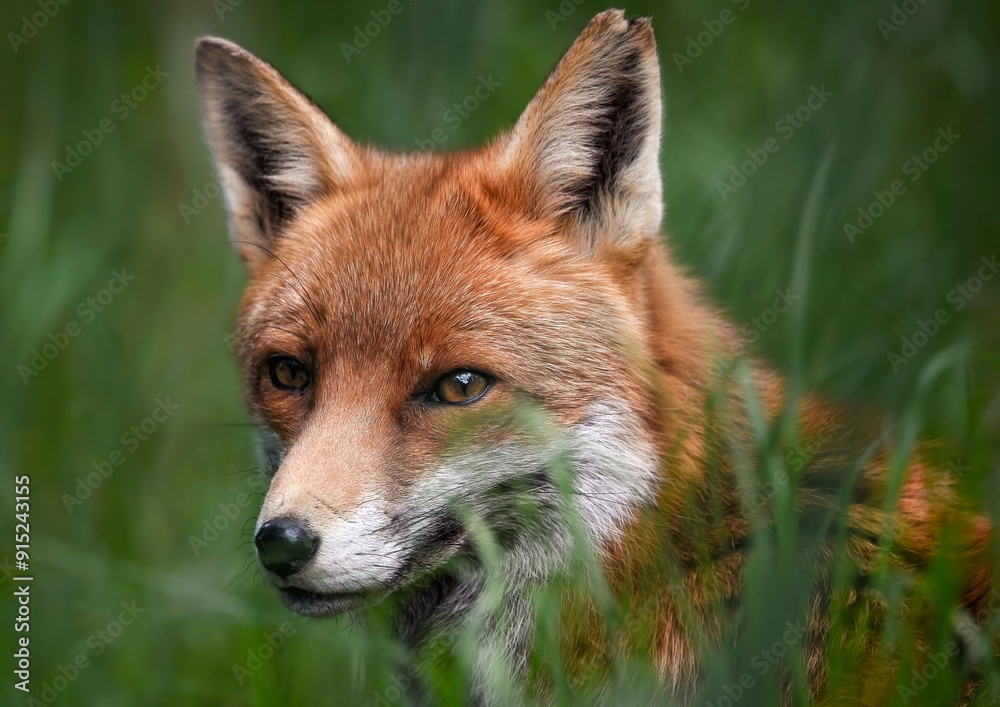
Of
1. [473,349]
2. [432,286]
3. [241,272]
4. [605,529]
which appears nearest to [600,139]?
[432,286]

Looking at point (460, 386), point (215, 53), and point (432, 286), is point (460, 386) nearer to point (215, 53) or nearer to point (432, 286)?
point (432, 286)

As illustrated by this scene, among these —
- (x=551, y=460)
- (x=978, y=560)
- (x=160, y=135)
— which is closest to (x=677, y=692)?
(x=551, y=460)

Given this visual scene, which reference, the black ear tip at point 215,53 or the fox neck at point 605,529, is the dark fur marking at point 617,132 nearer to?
the fox neck at point 605,529

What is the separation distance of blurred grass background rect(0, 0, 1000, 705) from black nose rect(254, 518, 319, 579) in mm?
659

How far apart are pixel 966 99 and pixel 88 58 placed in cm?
597

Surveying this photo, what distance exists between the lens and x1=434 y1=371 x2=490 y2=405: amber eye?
326cm

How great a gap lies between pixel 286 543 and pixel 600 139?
190 cm

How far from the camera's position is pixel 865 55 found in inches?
212

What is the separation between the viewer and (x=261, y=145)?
420 cm

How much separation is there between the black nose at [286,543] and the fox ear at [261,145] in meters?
1.69

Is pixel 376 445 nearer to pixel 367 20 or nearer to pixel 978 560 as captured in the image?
pixel 978 560

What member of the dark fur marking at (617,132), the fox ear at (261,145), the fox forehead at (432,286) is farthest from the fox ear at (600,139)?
the fox ear at (261,145)

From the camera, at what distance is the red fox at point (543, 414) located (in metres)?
3.03

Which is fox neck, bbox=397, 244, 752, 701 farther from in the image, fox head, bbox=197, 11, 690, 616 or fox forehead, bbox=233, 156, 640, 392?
fox forehead, bbox=233, 156, 640, 392
